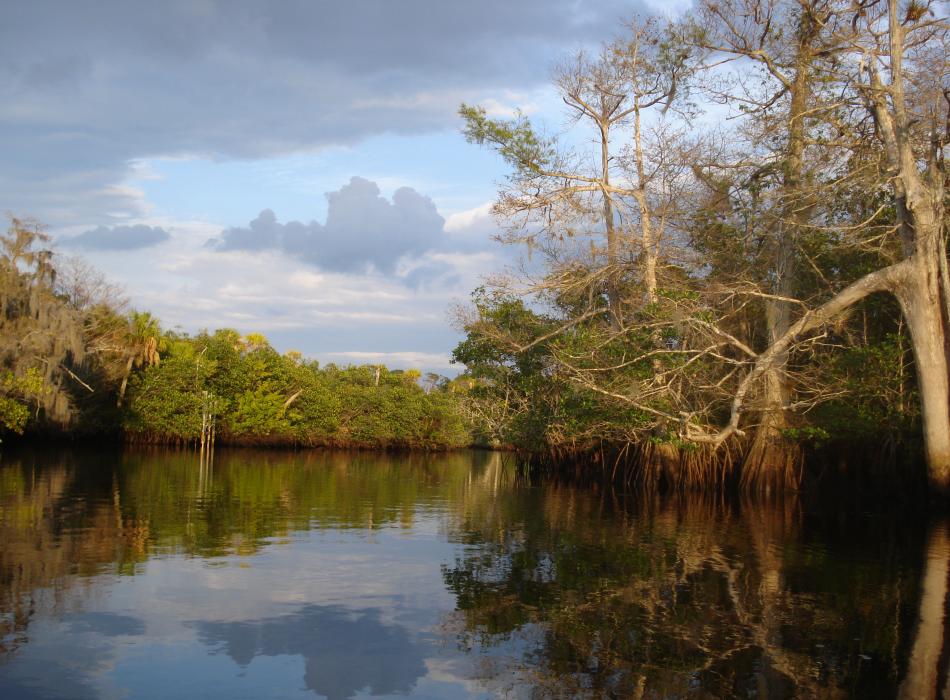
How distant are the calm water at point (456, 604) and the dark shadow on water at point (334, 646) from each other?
22 millimetres

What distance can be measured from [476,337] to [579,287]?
477cm

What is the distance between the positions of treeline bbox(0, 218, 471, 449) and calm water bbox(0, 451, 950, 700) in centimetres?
1460

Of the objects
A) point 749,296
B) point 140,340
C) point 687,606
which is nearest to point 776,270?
point 749,296

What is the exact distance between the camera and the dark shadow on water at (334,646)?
5.20 metres

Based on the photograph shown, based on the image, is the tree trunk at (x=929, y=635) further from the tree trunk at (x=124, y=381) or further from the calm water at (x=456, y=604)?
the tree trunk at (x=124, y=381)

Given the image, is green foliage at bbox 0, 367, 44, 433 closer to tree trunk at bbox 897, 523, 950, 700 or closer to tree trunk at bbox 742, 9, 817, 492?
tree trunk at bbox 742, 9, 817, 492

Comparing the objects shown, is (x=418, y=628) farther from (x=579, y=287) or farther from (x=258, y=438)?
(x=258, y=438)

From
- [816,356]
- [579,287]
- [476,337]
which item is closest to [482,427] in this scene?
[476,337]

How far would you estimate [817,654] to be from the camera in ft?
19.4

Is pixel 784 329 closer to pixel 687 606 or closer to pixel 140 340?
pixel 687 606

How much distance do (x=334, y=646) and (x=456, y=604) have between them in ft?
5.06

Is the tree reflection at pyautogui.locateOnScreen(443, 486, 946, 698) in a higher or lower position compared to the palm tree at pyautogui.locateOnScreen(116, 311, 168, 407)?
lower

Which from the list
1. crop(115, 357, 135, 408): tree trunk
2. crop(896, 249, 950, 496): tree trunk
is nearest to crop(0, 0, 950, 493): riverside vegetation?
crop(896, 249, 950, 496): tree trunk

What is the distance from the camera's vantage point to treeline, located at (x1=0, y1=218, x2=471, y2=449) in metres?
25.9
